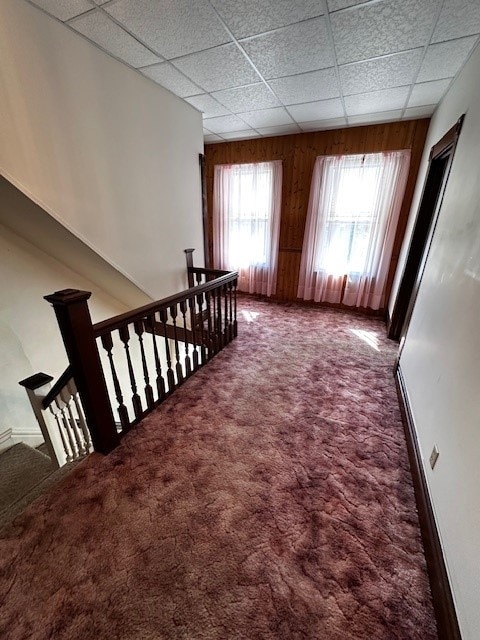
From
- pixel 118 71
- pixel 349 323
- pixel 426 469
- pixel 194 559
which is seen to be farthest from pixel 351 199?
pixel 194 559

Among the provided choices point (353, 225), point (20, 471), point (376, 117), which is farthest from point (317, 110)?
point (20, 471)

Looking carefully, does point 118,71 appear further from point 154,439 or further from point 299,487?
point 299,487

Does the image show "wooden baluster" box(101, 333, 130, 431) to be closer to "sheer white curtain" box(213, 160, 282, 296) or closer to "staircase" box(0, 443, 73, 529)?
"staircase" box(0, 443, 73, 529)

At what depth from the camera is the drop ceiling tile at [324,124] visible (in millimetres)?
3387

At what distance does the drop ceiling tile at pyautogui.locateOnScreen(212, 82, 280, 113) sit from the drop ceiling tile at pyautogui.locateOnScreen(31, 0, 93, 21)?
52.8 inches

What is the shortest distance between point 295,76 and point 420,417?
2974 mm

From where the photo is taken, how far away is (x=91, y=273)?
2.85 m

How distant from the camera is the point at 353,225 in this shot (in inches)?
150

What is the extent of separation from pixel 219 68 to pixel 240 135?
1.93 m

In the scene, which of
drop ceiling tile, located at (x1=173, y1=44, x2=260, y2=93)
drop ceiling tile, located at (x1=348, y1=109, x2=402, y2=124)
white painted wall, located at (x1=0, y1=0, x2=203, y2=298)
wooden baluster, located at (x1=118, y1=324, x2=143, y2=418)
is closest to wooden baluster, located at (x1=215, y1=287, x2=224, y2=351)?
white painted wall, located at (x1=0, y1=0, x2=203, y2=298)

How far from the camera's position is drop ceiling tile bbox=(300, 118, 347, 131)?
11.1 feet

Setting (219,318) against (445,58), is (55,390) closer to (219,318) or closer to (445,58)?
(219,318)

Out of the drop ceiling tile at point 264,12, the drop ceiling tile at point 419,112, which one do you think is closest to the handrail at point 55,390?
the drop ceiling tile at point 264,12

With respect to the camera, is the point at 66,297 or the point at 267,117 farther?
the point at 267,117
